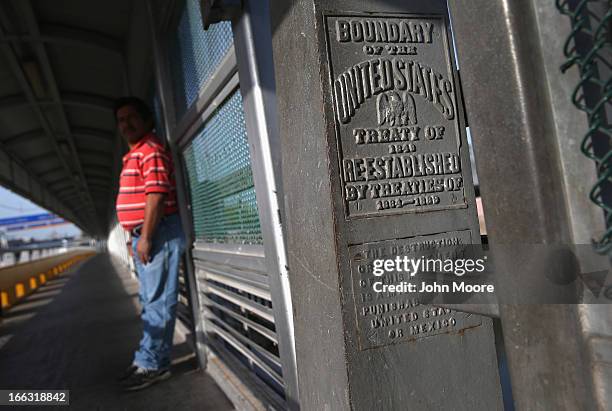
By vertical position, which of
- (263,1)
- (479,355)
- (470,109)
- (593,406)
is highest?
(263,1)

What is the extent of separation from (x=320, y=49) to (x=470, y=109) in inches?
24.8

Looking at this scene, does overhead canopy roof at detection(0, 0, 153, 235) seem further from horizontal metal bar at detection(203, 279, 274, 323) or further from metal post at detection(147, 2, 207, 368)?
horizontal metal bar at detection(203, 279, 274, 323)

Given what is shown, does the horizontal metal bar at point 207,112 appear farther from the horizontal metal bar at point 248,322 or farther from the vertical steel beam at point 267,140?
the horizontal metal bar at point 248,322

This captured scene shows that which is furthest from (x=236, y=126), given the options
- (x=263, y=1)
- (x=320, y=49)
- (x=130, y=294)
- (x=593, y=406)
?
(x=130, y=294)

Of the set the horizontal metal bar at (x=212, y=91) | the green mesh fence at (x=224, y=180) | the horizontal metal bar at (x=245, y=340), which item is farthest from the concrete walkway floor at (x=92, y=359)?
the horizontal metal bar at (x=212, y=91)

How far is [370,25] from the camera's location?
65.4 inches

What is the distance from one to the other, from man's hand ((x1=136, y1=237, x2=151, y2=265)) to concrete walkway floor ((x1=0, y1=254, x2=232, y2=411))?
3.27ft

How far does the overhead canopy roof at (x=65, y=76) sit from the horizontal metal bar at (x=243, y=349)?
2562 millimetres

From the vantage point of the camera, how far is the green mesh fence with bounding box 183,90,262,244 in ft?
8.41

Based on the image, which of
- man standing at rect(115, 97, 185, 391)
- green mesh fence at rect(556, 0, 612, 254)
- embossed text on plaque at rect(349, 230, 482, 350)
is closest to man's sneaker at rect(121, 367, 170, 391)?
man standing at rect(115, 97, 185, 391)

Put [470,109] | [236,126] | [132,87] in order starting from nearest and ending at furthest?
[470,109] < [236,126] < [132,87]

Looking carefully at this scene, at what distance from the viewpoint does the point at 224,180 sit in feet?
9.80

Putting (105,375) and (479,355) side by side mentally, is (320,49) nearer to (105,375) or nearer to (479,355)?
(479,355)

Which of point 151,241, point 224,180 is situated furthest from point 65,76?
point 224,180
